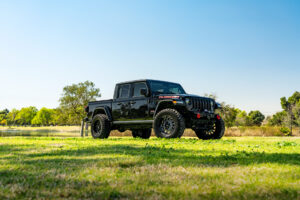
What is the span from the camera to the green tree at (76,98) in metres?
43.2

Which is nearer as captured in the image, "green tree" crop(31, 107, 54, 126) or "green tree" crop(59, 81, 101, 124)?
→ "green tree" crop(59, 81, 101, 124)

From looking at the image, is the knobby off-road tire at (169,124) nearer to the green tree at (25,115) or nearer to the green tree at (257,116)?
the green tree at (257,116)

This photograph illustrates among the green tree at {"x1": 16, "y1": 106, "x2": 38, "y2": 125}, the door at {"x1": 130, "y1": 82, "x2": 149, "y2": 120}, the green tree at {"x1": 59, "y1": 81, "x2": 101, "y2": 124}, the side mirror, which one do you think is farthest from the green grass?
the green tree at {"x1": 16, "y1": 106, "x2": 38, "y2": 125}

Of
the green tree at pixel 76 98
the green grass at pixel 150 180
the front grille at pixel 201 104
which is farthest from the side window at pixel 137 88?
the green tree at pixel 76 98

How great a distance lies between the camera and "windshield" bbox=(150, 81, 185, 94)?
37.3 feet

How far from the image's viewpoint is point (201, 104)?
1070 cm

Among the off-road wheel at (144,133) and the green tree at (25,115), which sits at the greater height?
the green tree at (25,115)

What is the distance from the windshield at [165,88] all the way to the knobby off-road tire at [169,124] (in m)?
1.32

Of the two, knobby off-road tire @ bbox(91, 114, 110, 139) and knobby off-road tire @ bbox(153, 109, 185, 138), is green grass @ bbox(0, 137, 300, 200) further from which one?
knobby off-road tire @ bbox(91, 114, 110, 139)

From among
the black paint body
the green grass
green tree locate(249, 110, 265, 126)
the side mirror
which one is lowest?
the green grass

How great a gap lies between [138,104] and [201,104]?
2447 millimetres

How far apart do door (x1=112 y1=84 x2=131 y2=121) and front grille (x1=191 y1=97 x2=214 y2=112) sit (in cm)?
277

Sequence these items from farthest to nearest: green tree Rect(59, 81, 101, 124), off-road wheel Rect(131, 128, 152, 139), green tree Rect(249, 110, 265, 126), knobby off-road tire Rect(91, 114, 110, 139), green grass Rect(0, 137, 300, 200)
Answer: green tree Rect(249, 110, 265, 126)
green tree Rect(59, 81, 101, 124)
off-road wheel Rect(131, 128, 152, 139)
knobby off-road tire Rect(91, 114, 110, 139)
green grass Rect(0, 137, 300, 200)

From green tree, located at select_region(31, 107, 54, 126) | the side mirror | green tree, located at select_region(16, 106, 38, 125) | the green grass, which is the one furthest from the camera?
green tree, located at select_region(16, 106, 38, 125)
